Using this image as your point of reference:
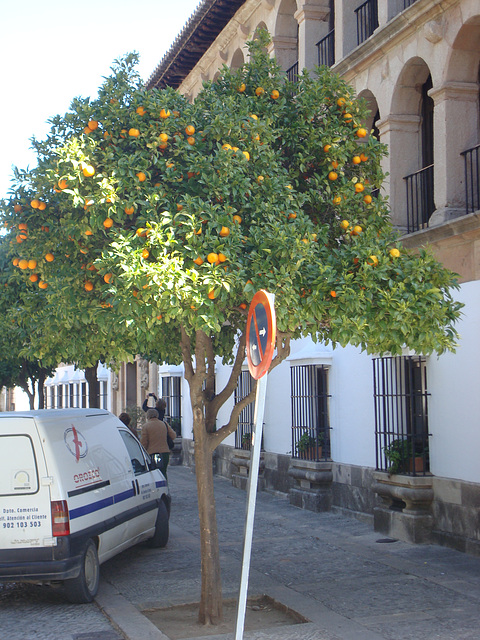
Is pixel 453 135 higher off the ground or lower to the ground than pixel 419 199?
higher

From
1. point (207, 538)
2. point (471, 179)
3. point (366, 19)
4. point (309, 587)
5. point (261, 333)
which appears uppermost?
point (366, 19)

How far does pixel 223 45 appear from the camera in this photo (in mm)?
20109

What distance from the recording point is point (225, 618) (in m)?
7.06

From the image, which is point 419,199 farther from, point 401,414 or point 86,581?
point 86,581

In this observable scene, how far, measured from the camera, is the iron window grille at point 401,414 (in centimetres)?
1092

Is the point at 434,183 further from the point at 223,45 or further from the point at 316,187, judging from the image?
the point at 223,45

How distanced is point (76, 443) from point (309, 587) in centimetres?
272

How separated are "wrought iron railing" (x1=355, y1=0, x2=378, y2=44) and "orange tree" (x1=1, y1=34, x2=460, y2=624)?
6638 mm

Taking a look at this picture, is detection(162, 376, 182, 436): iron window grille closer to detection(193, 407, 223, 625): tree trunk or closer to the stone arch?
the stone arch

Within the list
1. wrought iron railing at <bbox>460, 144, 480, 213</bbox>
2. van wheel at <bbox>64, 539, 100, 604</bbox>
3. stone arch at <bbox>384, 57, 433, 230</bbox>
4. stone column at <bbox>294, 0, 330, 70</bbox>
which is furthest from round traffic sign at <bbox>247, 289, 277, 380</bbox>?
stone column at <bbox>294, 0, 330, 70</bbox>

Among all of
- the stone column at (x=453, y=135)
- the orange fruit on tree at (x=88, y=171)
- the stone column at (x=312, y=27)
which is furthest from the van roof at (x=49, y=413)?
the stone column at (x=312, y=27)

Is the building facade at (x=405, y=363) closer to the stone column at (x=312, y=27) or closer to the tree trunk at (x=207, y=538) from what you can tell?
the stone column at (x=312, y=27)

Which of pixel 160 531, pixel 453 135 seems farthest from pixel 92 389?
pixel 453 135

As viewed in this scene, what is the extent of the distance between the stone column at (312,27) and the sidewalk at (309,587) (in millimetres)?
8947
